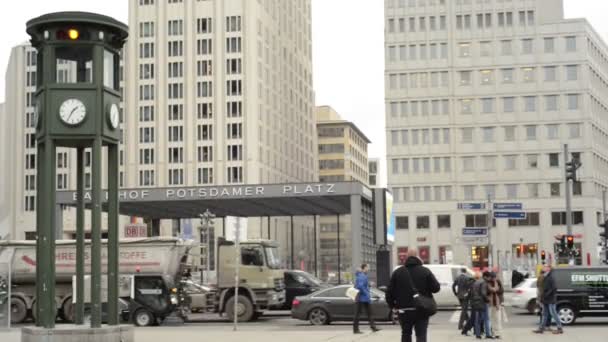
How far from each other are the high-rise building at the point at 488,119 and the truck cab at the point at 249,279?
222 feet

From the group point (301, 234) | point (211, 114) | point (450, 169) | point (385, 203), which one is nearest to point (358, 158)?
point (301, 234)

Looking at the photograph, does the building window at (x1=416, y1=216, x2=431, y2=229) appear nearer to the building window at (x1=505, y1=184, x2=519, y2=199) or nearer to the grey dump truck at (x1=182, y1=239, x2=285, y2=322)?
the building window at (x1=505, y1=184, x2=519, y2=199)

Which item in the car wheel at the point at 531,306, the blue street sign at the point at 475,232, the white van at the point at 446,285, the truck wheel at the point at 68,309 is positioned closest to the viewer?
the truck wheel at the point at 68,309

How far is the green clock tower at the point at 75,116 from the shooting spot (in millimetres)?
18250

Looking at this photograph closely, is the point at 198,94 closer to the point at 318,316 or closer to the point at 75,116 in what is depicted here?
the point at 318,316

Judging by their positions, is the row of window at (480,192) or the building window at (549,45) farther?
the building window at (549,45)

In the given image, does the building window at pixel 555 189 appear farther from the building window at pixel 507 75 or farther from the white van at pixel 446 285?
the white van at pixel 446 285

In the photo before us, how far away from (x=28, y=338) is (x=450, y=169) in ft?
282

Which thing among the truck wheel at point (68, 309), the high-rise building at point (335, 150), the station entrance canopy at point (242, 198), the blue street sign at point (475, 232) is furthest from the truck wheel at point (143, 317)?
the high-rise building at point (335, 150)

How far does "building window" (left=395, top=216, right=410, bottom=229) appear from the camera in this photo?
101312 mm

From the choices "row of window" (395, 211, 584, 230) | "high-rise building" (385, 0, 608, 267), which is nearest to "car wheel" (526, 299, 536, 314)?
"row of window" (395, 211, 584, 230)

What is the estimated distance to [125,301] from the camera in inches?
1195

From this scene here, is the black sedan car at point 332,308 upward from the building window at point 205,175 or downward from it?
downward

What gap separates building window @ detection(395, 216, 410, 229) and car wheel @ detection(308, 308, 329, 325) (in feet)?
238
